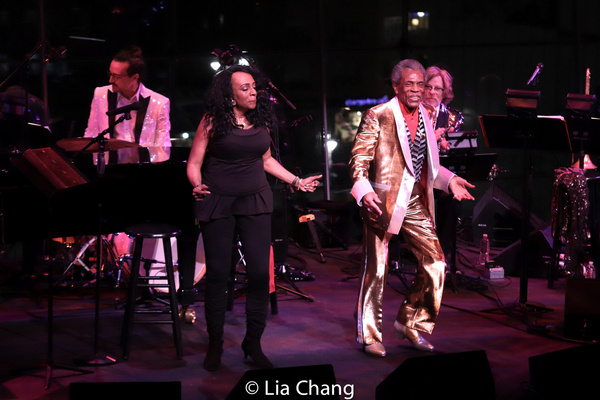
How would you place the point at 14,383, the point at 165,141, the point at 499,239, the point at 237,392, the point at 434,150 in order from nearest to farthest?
the point at 237,392
the point at 14,383
the point at 434,150
the point at 165,141
the point at 499,239

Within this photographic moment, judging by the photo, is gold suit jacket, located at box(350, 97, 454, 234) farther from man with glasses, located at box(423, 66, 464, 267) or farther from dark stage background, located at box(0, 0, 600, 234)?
dark stage background, located at box(0, 0, 600, 234)

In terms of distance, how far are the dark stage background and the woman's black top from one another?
4754 millimetres

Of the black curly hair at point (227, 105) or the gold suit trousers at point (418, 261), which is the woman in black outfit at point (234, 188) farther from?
the gold suit trousers at point (418, 261)

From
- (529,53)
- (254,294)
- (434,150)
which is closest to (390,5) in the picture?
(529,53)

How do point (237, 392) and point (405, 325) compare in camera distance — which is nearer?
point (237, 392)

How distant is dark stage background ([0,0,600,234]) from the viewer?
920cm

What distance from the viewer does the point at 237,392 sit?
313cm

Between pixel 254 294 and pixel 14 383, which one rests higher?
pixel 254 294

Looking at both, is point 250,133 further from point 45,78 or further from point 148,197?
point 45,78

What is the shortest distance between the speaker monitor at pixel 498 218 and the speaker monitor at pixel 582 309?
3521 millimetres

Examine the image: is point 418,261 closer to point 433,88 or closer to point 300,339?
point 300,339

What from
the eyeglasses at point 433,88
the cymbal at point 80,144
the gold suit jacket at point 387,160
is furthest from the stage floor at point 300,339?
the eyeglasses at point 433,88

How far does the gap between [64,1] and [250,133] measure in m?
5.75

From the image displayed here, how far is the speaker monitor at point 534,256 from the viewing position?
7.48m
